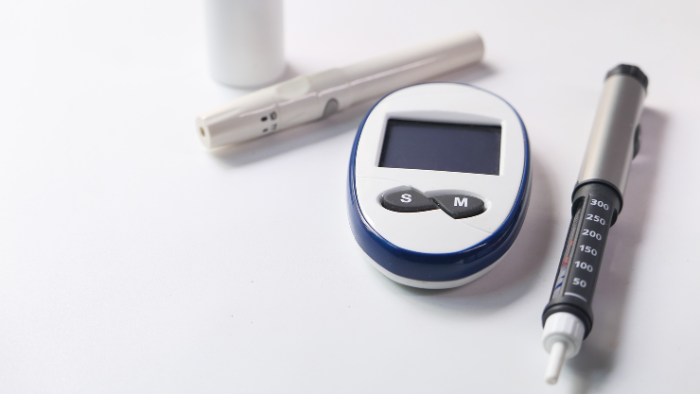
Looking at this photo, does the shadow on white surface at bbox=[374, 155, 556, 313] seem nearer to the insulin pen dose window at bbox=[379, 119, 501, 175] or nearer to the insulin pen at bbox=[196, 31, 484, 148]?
the insulin pen dose window at bbox=[379, 119, 501, 175]

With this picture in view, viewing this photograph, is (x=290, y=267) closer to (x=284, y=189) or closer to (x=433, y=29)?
(x=284, y=189)

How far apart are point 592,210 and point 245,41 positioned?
13.2 inches

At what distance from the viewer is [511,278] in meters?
0.44

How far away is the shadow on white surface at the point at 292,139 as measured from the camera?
55 cm

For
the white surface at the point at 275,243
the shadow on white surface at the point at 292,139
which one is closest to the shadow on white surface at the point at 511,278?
the white surface at the point at 275,243

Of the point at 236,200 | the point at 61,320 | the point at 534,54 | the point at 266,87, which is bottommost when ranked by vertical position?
the point at 61,320

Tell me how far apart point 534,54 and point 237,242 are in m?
0.41

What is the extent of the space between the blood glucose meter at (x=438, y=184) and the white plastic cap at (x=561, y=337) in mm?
63

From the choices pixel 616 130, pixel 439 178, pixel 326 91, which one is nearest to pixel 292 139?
pixel 326 91

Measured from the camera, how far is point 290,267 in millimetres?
449

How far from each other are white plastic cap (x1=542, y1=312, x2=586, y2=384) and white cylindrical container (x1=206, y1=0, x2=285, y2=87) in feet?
1.18

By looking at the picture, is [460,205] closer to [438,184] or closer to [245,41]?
[438,184]

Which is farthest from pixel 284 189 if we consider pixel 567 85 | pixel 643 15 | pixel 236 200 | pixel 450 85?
pixel 643 15

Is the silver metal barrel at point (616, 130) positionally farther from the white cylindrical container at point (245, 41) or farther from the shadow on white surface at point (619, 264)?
the white cylindrical container at point (245, 41)
